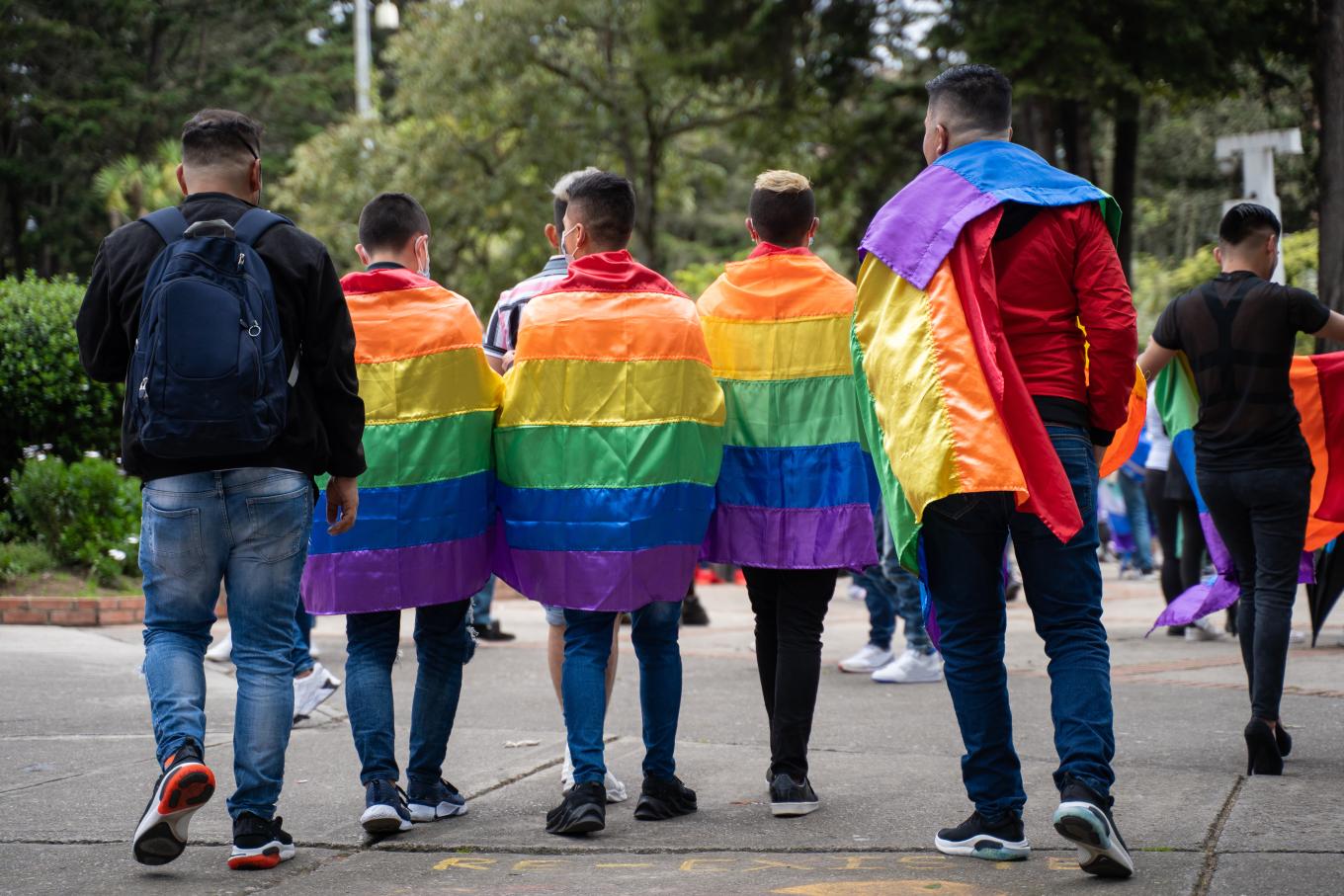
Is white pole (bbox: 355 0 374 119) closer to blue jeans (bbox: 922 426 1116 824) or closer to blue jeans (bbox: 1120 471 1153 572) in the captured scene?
blue jeans (bbox: 1120 471 1153 572)

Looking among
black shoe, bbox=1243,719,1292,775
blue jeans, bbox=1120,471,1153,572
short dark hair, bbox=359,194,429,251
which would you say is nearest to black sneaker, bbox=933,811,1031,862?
black shoe, bbox=1243,719,1292,775

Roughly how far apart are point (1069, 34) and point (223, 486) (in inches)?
507

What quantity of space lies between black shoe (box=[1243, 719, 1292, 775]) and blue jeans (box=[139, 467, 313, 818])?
3043mm

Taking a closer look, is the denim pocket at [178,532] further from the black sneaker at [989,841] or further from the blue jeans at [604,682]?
the black sneaker at [989,841]

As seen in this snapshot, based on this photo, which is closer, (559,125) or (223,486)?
(223,486)

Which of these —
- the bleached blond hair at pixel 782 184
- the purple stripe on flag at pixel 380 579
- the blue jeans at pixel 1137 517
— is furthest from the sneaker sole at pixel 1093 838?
the blue jeans at pixel 1137 517

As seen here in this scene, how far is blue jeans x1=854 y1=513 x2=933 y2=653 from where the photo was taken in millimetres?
7531

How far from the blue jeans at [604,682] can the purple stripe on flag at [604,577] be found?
89mm

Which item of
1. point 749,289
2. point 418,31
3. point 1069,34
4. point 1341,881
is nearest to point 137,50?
point 418,31

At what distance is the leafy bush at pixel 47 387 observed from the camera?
35.2 ft

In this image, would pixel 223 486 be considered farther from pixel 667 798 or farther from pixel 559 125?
pixel 559 125

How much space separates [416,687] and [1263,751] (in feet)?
8.89

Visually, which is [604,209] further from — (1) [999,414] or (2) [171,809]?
(2) [171,809]

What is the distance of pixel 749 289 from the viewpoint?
497 cm
